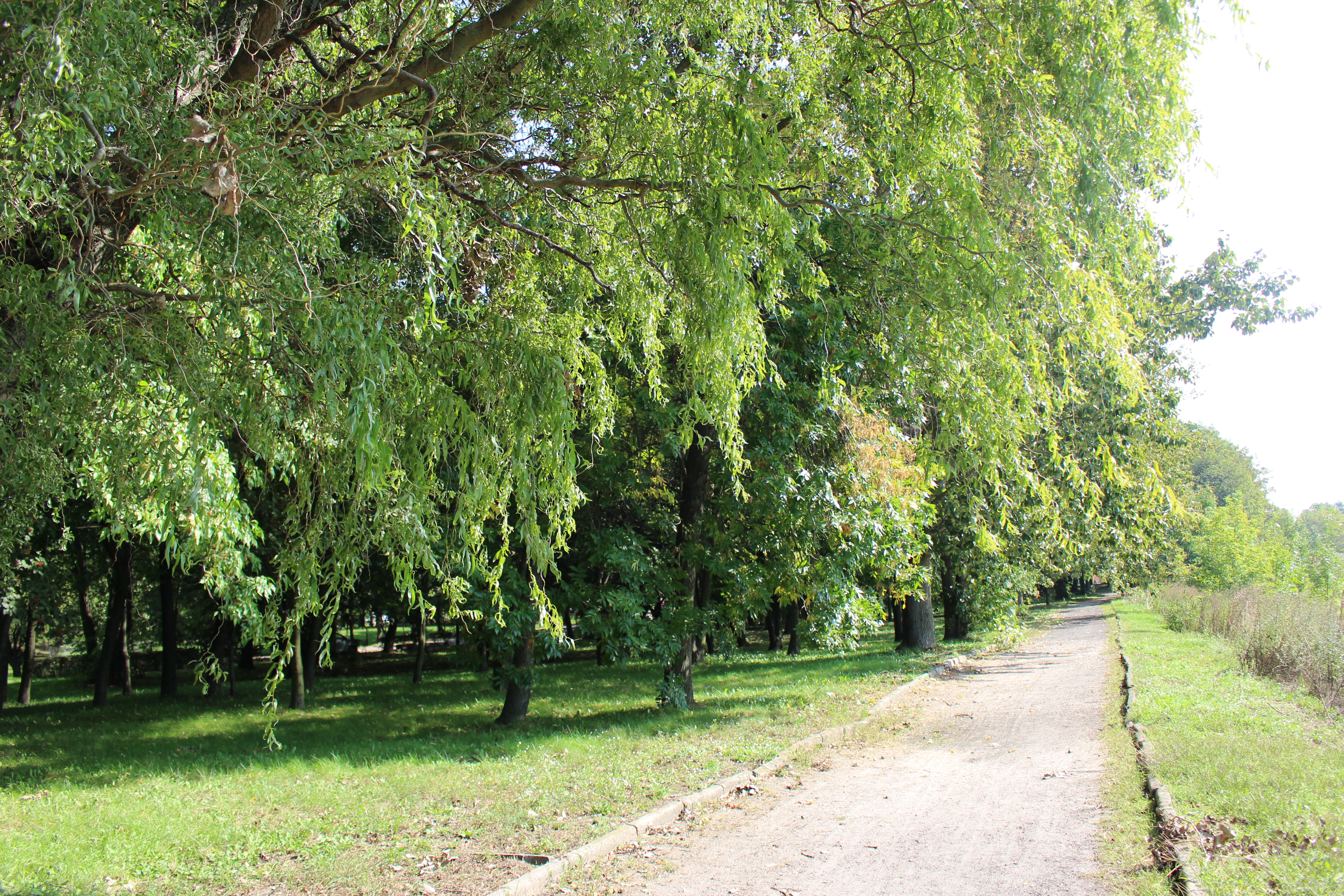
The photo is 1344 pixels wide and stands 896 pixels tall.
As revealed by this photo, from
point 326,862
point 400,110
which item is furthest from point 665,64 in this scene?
point 326,862

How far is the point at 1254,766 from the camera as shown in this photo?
23.4 ft

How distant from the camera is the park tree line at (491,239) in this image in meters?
4.31

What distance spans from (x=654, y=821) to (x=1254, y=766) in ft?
16.6

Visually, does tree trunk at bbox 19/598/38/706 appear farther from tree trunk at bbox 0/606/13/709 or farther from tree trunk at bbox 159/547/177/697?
tree trunk at bbox 159/547/177/697

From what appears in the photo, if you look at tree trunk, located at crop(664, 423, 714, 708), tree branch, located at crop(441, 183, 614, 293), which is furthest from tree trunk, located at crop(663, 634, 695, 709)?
tree branch, located at crop(441, 183, 614, 293)

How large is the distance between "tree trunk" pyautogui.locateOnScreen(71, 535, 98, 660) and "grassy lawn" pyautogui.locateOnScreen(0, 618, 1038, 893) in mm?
3325

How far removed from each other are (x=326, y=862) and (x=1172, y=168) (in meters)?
7.98

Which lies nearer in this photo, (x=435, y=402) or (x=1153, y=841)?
(x=435, y=402)

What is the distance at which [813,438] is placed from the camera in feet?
40.3

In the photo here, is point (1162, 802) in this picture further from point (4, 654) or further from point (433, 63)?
point (4, 654)

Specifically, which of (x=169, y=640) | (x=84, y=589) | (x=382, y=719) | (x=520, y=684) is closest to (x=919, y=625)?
(x=520, y=684)

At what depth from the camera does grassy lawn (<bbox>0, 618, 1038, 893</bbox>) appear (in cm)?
637

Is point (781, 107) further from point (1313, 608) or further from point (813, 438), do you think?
point (1313, 608)

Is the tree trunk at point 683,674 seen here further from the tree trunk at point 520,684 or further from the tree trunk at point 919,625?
the tree trunk at point 919,625
